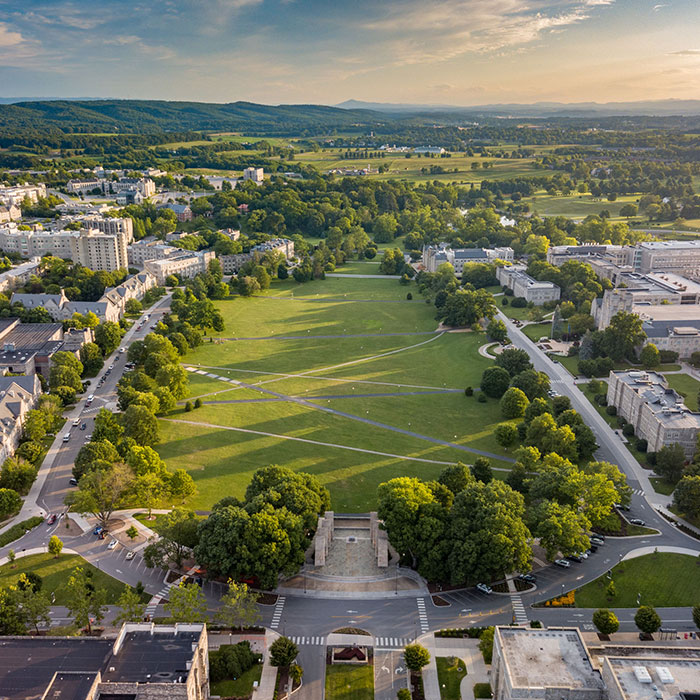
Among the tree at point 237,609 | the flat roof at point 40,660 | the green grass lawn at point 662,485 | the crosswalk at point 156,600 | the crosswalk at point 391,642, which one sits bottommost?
the crosswalk at point 391,642

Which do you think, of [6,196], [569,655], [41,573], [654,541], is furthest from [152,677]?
[6,196]

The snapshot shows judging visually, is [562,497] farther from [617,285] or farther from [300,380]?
[617,285]

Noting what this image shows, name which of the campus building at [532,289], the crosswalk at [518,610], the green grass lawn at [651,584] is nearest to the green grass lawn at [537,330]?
the campus building at [532,289]

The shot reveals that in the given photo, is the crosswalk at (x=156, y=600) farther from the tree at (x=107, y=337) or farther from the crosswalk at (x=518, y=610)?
the tree at (x=107, y=337)

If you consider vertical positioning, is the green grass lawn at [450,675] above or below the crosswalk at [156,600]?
below

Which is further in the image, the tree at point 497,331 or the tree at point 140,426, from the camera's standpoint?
the tree at point 497,331

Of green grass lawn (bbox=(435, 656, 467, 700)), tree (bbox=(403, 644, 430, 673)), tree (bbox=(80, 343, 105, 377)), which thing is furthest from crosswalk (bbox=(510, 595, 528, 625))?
tree (bbox=(80, 343, 105, 377))

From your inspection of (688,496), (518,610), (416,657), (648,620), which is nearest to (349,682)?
(416,657)
